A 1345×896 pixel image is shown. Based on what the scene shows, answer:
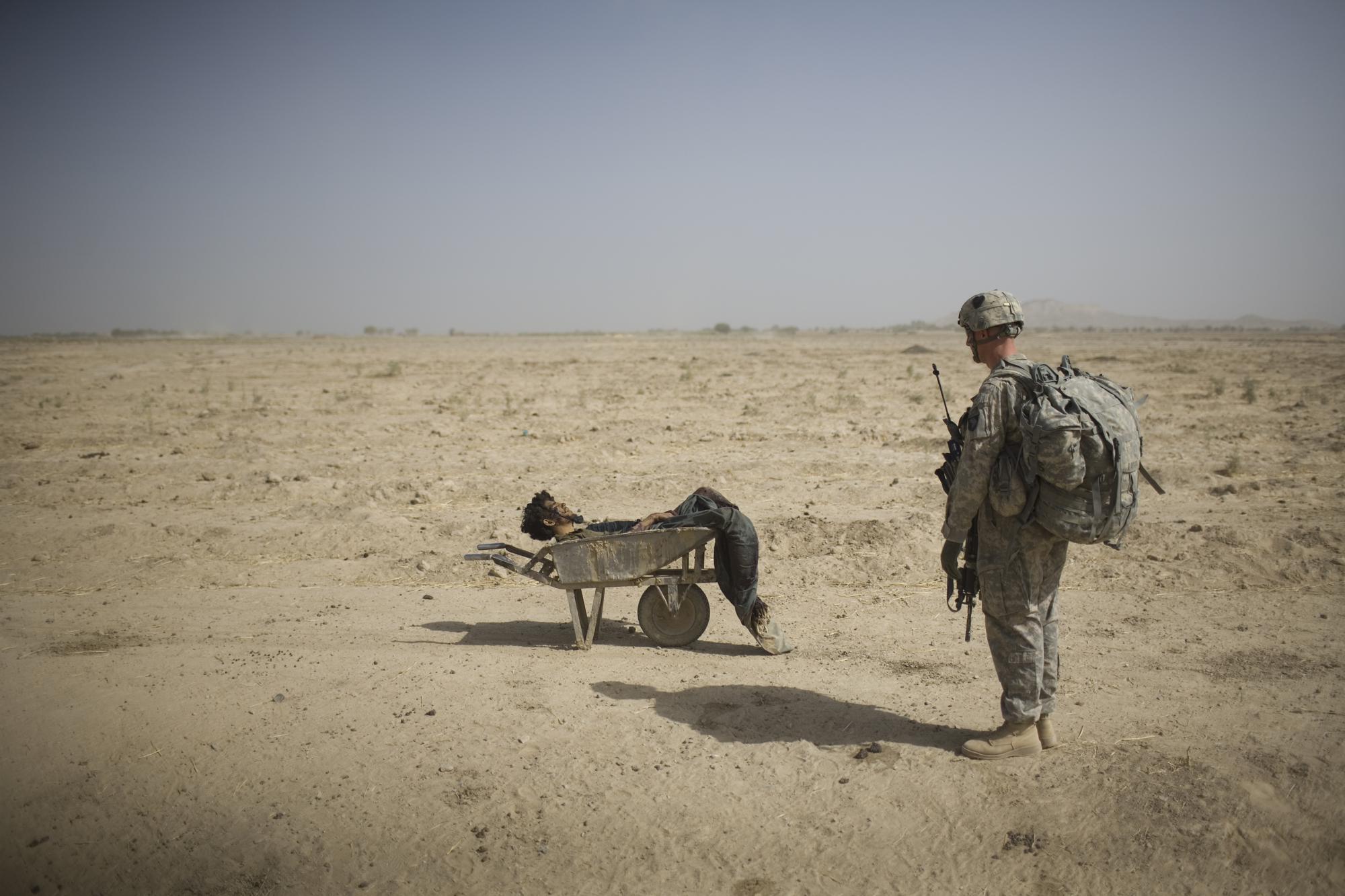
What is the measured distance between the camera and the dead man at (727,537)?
541 centimetres

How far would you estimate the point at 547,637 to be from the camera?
6086mm

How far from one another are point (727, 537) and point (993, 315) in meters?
2.33

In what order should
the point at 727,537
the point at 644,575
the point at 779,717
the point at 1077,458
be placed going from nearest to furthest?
1. the point at 1077,458
2. the point at 779,717
3. the point at 727,537
4. the point at 644,575

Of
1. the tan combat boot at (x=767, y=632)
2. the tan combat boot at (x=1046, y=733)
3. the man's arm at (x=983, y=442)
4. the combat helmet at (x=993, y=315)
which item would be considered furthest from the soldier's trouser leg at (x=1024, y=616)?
the tan combat boot at (x=767, y=632)

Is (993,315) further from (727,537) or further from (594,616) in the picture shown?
(594,616)

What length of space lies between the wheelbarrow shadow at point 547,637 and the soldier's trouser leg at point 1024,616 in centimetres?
212

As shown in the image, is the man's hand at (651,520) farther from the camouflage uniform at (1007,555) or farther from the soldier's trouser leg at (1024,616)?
the soldier's trouser leg at (1024,616)

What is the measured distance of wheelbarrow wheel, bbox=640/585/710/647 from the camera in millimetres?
5777

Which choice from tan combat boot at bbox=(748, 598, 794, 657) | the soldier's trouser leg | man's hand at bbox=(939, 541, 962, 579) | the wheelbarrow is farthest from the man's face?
the soldier's trouser leg

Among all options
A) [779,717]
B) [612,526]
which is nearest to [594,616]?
[612,526]

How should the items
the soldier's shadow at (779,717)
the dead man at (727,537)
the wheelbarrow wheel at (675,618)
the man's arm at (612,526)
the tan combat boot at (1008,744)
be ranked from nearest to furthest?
the tan combat boot at (1008,744) < the soldier's shadow at (779,717) < the dead man at (727,537) < the wheelbarrow wheel at (675,618) < the man's arm at (612,526)

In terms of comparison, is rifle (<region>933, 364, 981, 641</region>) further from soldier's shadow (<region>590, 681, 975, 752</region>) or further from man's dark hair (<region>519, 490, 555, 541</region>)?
man's dark hair (<region>519, 490, 555, 541</region>)

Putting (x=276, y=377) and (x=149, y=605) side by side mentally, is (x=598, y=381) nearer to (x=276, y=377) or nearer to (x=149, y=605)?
(x=276, y=377)

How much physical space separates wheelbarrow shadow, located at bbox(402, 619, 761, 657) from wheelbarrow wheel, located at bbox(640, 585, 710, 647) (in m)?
0.08
